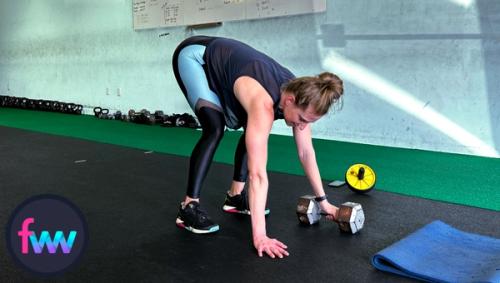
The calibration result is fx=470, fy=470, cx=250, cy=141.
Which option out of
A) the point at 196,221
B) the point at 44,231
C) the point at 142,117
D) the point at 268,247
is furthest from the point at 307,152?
the point at 142,117

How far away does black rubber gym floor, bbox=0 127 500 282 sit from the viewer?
54.7 inches

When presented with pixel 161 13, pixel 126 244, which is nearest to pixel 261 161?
pixel 126 244

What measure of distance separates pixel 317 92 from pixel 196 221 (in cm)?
71

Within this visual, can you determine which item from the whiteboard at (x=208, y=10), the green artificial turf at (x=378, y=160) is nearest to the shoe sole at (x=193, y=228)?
the green artificial turf at (x=378, y=160)

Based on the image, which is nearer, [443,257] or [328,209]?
[443,257]

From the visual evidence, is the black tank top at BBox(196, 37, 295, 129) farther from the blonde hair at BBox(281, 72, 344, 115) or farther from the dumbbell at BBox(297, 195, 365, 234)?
the dumbbell at BBox(297, 195, 365, 234)

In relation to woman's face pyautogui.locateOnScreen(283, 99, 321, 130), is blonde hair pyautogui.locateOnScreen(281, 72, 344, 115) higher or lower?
higher

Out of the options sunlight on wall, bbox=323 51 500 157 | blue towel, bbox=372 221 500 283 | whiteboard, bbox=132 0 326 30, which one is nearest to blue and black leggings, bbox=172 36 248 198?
blue towel, bbox=372 221 500 283

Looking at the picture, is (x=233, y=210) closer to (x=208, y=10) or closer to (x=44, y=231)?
(x=44, y=231)

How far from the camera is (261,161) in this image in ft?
4.53

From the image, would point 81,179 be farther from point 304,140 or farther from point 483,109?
point 483,109

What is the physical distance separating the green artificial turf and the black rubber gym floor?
0.64ft

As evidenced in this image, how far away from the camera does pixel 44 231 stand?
1107 mm

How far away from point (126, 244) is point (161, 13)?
12.2ft
